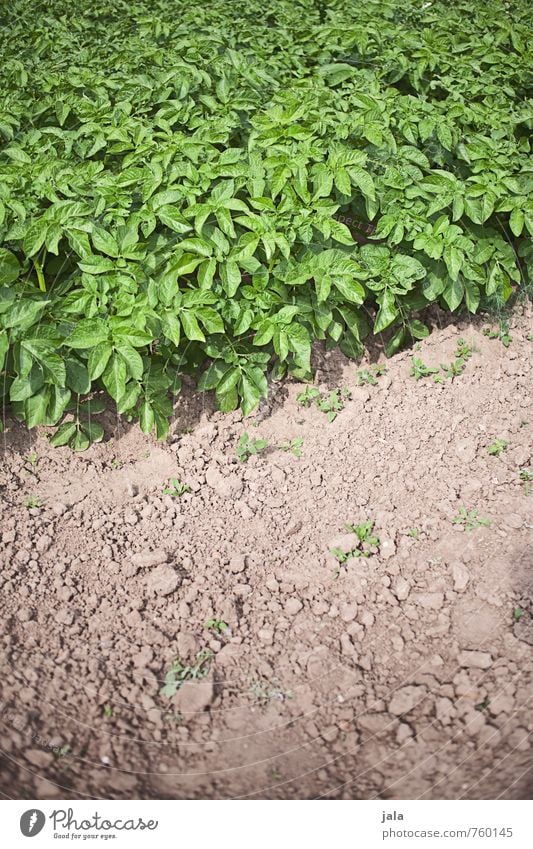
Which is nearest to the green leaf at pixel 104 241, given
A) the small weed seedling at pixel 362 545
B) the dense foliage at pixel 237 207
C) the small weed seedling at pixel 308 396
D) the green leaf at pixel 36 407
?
the dense foliage at pixel 237 207

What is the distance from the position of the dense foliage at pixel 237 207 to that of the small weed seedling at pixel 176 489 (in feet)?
0.77

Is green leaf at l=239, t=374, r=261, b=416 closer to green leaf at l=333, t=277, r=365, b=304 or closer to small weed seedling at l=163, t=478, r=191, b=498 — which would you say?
small weed seedling at l=163, t=478, r=191, b=498

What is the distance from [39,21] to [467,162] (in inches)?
102

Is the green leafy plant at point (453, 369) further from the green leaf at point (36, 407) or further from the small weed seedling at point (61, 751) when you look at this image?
the small weed seedling at point (61, 751)

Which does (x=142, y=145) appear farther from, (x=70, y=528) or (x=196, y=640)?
(x=196, y=640)

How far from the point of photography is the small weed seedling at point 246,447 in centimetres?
288

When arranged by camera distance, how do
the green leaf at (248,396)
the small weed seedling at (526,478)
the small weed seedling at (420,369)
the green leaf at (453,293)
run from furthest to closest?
the small weed seedling at (420,369) < the green leaf at (453,293) < the green leaf at (248,396) < the small weed seedling at (526,478)

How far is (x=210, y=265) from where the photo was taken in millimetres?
2625

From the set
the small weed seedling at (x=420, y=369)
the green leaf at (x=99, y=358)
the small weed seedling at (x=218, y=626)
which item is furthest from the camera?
the small weed seedling at (x=420, y=369)

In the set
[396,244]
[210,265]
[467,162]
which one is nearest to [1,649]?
[210,265]

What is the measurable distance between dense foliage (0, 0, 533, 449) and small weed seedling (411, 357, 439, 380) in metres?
0.12

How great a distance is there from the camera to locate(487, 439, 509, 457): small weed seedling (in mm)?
2822

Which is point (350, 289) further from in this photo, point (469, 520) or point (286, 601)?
point (286, 601)

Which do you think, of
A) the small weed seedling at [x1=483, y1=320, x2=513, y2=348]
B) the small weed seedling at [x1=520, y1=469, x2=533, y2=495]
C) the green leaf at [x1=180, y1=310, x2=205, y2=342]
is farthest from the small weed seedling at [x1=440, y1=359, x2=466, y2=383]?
the green leaf at [x1=180, y1=310, x2=205, y2=342]
